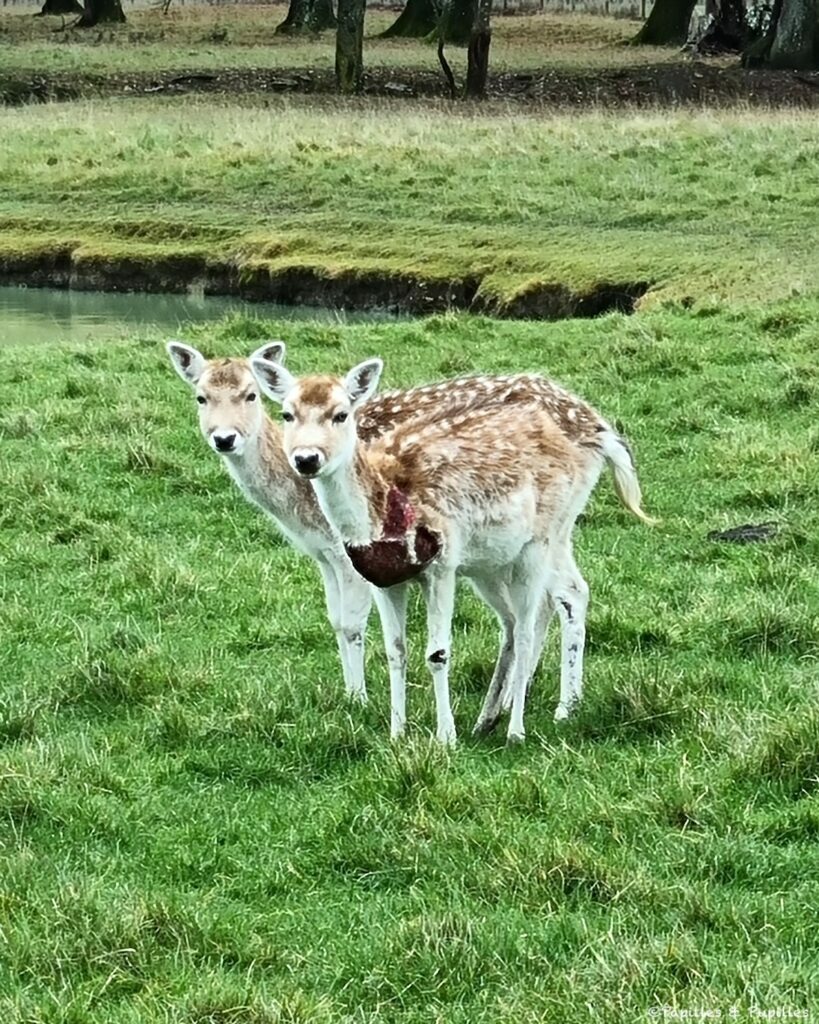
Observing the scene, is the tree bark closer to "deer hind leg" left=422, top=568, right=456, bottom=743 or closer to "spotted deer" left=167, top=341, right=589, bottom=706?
"spotted deer" left=167, top=341, right=589, bottom=706

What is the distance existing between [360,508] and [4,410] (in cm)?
713

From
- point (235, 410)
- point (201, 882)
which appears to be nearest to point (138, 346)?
point (235, 410)

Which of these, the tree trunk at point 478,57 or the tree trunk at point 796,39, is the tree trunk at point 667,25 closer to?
the tree trunk at point 796,39

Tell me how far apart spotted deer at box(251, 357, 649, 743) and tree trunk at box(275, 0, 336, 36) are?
4772cm

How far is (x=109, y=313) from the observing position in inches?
763

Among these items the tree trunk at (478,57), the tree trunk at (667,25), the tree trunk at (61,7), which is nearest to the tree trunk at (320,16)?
the tree trunk at (61,7)

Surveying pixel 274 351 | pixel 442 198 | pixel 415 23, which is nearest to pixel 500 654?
pixel 274 351

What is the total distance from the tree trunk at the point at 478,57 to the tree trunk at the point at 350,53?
2822 mm

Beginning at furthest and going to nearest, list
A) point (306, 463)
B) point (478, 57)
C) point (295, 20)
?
point (295, 20)
point (478, 57)
point (306, 463)

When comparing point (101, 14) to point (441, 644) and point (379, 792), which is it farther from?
point (379, 792)

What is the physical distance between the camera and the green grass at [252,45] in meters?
41.6

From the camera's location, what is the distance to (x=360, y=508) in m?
5.65

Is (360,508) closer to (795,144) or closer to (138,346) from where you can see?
(138,346)

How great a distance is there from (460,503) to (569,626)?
2.62 ft
